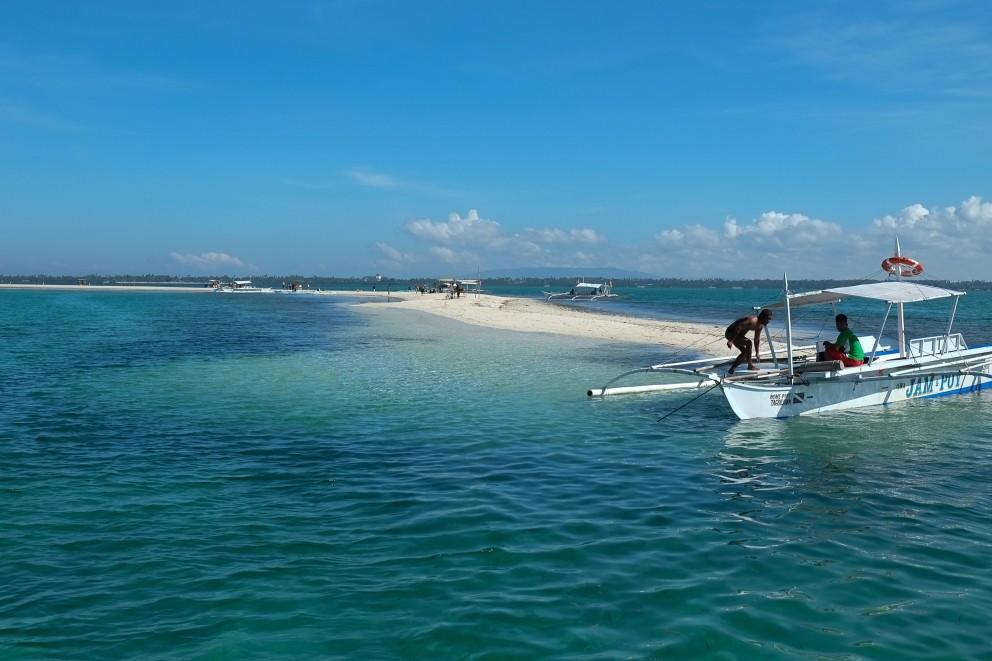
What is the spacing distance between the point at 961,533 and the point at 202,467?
12883 millimetres

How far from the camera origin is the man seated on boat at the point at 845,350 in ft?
63.0

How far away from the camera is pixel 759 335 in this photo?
1927 cm

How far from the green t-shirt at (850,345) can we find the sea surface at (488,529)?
2032 millimetres

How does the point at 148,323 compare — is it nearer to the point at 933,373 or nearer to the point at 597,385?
the point at 597,385

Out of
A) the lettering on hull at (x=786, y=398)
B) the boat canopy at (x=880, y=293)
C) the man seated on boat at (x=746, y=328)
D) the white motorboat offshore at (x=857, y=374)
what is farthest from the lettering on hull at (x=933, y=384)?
the man seated on boat at (x=746, y=328)

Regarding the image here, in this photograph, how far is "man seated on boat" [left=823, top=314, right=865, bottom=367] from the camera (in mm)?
19203

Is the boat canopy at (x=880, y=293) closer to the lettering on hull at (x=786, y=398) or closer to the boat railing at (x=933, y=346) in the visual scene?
the boat railing at (x=933, y=346)

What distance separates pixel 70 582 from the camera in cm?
820

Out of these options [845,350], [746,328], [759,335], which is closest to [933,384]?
[845,350]

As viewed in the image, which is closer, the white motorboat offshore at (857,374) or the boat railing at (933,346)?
the white motorboat offshore at (857,374)

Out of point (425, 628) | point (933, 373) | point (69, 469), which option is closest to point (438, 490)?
point (425, 628)

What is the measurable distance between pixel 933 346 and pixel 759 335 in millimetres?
7331

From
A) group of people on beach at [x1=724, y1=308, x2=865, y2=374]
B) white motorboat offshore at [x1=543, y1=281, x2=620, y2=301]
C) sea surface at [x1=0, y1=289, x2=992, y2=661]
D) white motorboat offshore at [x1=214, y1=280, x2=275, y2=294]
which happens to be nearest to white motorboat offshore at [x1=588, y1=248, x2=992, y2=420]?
group of people on beach at [x1=724, y1=308, x2=865, y2=374]

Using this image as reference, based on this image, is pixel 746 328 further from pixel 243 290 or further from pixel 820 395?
pixel 243 290
